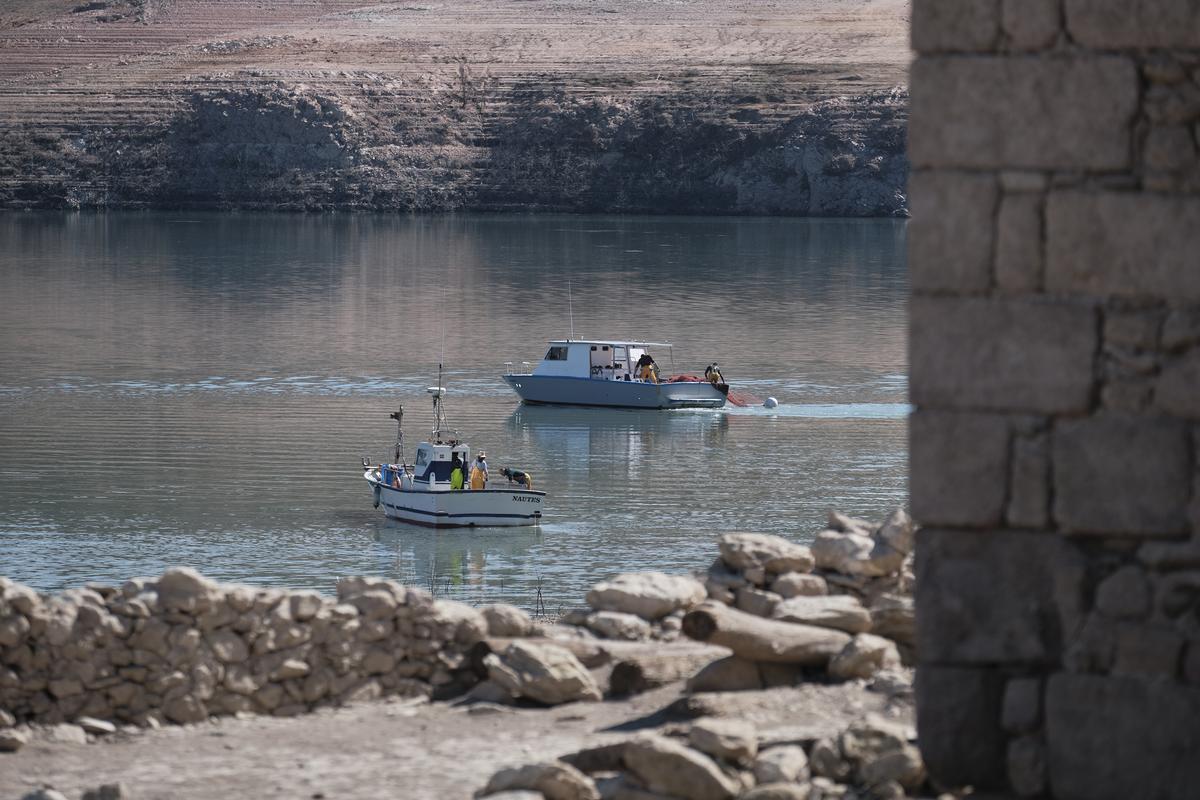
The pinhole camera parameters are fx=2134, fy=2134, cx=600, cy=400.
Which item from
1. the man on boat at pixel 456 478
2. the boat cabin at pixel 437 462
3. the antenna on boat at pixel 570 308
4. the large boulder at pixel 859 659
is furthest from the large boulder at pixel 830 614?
the antenna on boat at pixel 570 308

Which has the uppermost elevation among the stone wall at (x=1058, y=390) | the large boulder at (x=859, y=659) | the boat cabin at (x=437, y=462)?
the stone wall at (x=1058, y=390)

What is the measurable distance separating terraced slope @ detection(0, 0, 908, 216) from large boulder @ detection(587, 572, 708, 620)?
122m

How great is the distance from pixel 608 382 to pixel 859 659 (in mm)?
36344

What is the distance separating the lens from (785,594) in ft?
34.1

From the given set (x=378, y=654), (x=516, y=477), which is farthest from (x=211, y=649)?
(x=516, y=477)

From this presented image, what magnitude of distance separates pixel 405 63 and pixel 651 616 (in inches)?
5617

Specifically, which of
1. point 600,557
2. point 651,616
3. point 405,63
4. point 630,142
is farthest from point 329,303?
point 405,63

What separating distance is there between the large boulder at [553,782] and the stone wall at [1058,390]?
4.23ft

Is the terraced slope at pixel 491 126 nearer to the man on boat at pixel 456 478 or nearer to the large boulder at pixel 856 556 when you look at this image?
the man on boat at pixel 456 478

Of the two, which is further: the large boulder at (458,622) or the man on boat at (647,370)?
the man on boat at (647,370)

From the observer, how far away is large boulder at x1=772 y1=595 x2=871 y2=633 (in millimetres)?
9461

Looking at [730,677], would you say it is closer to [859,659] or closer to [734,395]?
[859,659]

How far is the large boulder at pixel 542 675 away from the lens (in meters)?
9.17

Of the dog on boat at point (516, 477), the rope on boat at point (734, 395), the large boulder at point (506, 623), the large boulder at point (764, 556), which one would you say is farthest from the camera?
the rope on boat at point (734, 395)
